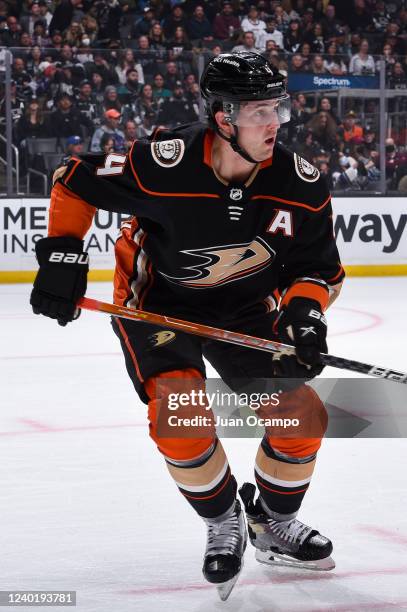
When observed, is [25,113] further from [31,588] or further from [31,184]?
[31,588]

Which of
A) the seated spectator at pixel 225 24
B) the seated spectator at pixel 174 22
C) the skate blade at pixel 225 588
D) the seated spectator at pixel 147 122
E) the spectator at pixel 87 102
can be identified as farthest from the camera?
the seated spectator at pixel 225 24

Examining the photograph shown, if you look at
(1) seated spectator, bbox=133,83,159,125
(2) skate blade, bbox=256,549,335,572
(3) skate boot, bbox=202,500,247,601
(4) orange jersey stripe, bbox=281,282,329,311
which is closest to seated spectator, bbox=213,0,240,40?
(1) seated spectator, bbox=133,83,159,125

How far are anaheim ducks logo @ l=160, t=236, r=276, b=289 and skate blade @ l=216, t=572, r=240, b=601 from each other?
65cm

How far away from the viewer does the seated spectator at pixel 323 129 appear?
8234 millimetres

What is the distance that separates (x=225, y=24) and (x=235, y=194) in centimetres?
885

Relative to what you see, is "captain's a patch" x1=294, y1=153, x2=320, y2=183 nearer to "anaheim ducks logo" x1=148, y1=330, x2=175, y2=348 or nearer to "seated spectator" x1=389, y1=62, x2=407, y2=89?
"anaheim ducks logo" x1=148, y1=330, x2=175, y2=348

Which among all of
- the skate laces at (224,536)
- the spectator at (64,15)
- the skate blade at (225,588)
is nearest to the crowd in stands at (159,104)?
the spectator at (64,15)

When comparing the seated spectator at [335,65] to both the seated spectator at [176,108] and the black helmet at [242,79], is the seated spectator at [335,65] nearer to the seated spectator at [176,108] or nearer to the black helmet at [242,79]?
the seated spectator at [176,108]

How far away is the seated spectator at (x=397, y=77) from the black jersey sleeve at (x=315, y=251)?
629 centimetres

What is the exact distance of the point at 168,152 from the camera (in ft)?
7.72

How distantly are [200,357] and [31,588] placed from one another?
23.6 inches

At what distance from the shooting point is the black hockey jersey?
234cm

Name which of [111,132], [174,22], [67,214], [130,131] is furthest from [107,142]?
[67,214]

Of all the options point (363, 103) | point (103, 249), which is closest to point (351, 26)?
point (363, 103)
